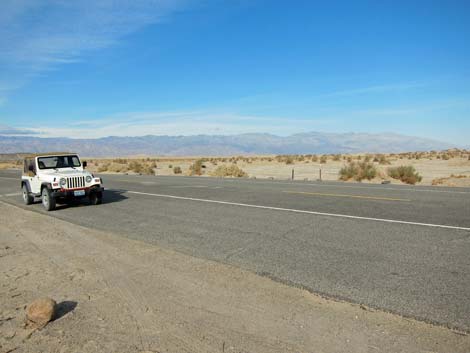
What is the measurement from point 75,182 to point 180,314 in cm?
948

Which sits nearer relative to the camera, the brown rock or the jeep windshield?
the brown rock

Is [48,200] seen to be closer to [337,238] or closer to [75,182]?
[75,182]

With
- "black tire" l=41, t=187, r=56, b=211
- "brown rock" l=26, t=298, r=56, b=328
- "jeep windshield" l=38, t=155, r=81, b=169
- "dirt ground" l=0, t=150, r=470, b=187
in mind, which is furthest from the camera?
"dirt ground" l=0, t=150, r=470, b=187

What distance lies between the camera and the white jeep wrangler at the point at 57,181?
12242 mm

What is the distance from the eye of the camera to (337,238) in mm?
7477

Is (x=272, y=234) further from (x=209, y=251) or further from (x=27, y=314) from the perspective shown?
(x=27, y=314)

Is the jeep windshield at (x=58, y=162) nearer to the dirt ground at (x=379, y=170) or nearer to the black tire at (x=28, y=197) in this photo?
the black tire at (x=28, y=197)

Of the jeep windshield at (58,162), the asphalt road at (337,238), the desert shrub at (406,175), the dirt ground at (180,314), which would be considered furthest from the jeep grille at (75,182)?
the desert shrub at (406,175)

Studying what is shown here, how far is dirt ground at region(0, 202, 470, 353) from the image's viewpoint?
3699 mm

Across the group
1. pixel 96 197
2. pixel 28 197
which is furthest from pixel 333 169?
pixel 28 197

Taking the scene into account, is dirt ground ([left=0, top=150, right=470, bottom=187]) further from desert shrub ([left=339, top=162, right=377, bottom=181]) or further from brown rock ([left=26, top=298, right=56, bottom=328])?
brown rock ([left=26, top=298, right=56, bottom=328])

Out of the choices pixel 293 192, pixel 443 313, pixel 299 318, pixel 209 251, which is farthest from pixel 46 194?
pixel 443 313

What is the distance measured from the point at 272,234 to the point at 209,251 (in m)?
1.65

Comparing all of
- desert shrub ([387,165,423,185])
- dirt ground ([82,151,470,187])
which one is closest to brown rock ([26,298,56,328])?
dirt ground ([82,151,470,187])
